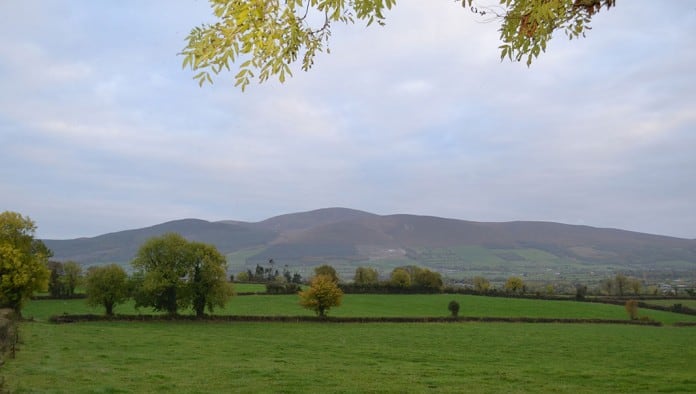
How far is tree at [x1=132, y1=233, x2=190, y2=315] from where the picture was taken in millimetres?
48219

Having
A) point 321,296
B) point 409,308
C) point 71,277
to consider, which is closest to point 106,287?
point 321,296

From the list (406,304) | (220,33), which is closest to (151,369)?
(220,33)

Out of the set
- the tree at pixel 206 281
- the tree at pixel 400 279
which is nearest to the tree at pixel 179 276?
the tree at pixel 206 281

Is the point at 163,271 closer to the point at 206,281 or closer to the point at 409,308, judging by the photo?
the point at 206,281

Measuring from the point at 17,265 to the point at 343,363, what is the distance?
33.7 metres

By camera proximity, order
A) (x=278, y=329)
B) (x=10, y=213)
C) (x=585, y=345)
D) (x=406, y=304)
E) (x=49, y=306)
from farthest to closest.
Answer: (x=406, y=304)
(x=49, y=306)
(x=10, y=213)
(x=278, y=329)
(x=585, y=345)

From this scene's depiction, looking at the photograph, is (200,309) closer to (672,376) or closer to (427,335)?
(427,335)

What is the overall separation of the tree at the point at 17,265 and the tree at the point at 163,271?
28.7 feet

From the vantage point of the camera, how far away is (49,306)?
59625 millimetres

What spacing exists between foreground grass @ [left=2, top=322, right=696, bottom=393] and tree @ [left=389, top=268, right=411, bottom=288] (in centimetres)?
5152

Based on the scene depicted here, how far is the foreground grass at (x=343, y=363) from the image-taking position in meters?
16.7

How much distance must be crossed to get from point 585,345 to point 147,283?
4020 centimetres

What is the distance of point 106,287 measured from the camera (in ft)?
165

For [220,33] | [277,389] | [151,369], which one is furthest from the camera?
[151,369]
